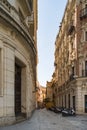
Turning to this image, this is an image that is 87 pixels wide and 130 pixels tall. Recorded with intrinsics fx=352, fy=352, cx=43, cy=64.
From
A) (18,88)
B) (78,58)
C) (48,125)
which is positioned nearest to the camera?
(48,125)

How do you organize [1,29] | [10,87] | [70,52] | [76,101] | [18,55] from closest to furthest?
[1,29] → [10,87] → [18,55] → [76,101] → [70,52]

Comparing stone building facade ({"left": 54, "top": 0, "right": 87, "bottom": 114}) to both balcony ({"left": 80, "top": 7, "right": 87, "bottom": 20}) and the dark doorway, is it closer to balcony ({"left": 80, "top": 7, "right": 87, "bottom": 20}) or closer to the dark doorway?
balcony ({"left": 80, "top": 7, "right": 87, "bottom": 20})

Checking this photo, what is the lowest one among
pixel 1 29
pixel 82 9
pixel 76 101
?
pixel 76 101

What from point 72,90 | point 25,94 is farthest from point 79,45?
point 25,94

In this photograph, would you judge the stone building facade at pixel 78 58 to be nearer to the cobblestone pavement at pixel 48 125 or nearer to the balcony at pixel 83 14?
the balcony at pixel 83 14

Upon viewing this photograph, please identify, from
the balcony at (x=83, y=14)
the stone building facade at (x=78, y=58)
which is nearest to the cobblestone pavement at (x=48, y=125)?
the stone building facade at (x=78, y=58)

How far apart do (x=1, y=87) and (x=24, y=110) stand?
7639mm

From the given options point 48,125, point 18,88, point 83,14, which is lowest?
point 48,125

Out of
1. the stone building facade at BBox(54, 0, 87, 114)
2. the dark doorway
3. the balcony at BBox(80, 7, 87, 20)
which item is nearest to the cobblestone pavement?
the dark doorway

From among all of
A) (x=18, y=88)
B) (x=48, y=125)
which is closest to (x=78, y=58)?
(x=18, y=88)

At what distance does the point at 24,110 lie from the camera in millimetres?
24031

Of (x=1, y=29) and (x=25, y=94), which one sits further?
(x=25, y=94)

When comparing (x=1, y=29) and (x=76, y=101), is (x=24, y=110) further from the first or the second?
(x=76, y=101)

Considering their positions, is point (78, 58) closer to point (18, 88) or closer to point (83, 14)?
point (83, 14)
